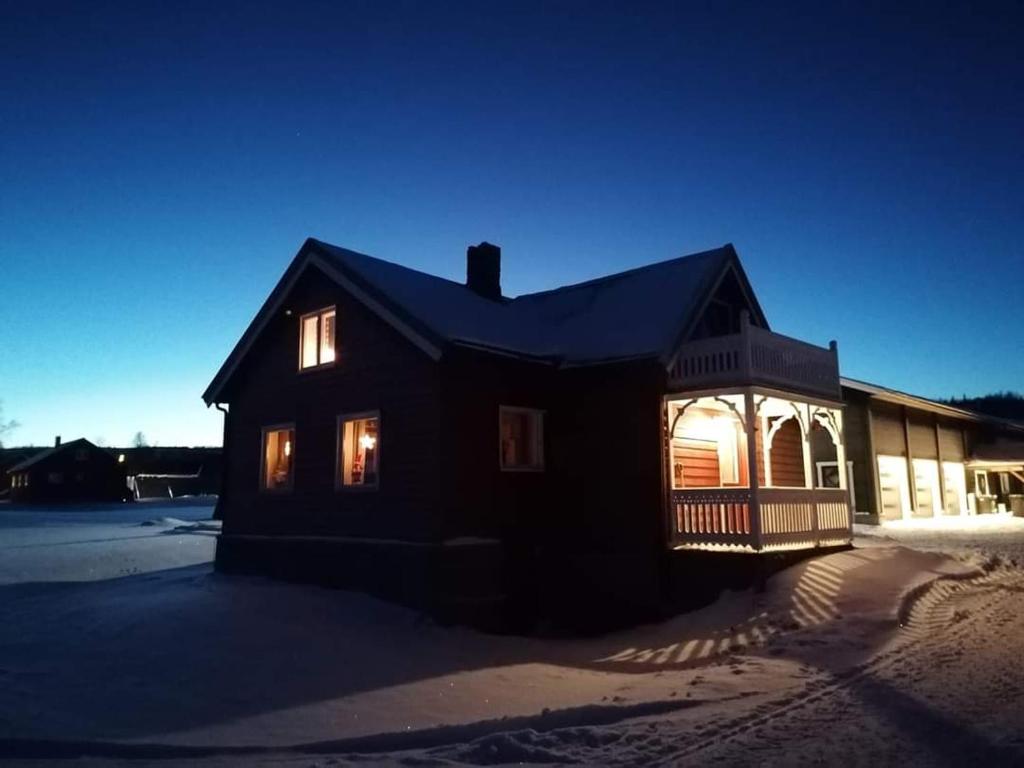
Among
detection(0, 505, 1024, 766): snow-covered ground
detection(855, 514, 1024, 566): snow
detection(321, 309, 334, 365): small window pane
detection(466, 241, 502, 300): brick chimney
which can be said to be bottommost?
detection(0, 505, 1024, 766): snow-covered ground

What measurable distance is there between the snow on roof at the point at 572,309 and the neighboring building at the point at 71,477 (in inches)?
2315

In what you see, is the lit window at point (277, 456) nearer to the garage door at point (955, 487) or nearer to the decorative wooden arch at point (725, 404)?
the decorative wooden arch at point (725, 404)

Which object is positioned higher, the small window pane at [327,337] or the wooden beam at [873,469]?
the small window pane at [327,337]

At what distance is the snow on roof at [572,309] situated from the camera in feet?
51.0

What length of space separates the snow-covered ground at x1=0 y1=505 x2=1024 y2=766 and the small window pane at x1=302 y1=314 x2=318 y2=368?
507 cm

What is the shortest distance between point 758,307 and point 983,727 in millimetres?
14652

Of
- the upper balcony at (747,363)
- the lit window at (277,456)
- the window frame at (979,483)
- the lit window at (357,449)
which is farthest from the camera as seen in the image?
the window frame at (979,483)

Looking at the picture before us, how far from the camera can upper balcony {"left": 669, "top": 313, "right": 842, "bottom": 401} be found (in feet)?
48.2

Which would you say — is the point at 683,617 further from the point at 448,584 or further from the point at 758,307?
the point at 758,307

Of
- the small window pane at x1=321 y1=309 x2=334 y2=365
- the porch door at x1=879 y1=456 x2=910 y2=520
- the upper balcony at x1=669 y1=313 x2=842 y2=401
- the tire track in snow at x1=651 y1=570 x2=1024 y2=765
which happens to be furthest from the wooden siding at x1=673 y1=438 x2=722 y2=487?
the porch door at x1=879 y1=456 x2=910 y2=520

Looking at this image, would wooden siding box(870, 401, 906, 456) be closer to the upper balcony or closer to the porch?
the porch

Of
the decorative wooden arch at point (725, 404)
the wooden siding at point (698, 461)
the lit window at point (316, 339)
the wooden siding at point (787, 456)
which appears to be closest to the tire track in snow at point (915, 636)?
the decorative wooden arch at point (725, 404)

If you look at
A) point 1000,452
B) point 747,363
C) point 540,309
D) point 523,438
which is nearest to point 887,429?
point 1000,452

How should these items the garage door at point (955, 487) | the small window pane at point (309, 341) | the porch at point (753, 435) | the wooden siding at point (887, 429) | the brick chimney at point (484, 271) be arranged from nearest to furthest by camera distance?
the porch at point (753, 435), the small window pane at point (309, 341), the brick chimney at point (484, 271), the wooden siding at point (887, 429), the garage door at point (955, 487)
